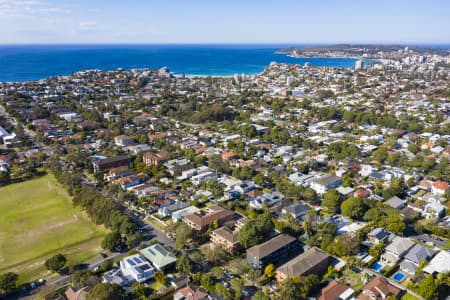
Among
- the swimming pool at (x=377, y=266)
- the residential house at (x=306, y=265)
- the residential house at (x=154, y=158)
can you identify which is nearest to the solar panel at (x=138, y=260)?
the residential house at (x=306, y=265)

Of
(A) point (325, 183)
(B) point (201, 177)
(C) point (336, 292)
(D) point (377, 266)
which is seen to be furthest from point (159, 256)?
(A) point (325, 183)

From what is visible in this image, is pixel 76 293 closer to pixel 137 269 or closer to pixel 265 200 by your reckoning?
pixel 137 269

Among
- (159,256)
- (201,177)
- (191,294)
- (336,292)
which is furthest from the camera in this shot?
(201,177)

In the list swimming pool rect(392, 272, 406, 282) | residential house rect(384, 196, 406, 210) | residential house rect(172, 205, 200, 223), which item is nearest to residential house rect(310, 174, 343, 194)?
residential house rect(384, 196, 406, 210)

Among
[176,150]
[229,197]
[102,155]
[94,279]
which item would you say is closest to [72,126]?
[102,155]

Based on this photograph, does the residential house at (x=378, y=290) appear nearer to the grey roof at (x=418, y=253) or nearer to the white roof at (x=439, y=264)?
the white roof at (x=439, y=264)

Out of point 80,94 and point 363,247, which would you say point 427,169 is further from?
point 80,94
